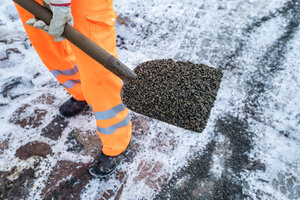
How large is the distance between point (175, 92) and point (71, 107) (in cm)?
104

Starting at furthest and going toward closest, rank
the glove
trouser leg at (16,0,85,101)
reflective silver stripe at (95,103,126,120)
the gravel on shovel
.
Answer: the gravel on shovel
trouser leg at (16,0,85,101)
reflective silver stripe at (95,103,126,120)
the glove

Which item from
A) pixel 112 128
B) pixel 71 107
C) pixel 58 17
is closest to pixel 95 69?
pixel 58 17

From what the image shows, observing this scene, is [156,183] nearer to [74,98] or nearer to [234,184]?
[234,184]

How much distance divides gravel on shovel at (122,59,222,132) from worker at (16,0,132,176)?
45 centimetres

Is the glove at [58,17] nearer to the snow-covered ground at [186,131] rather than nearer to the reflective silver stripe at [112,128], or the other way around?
the reflective silver stripe at [112,128]

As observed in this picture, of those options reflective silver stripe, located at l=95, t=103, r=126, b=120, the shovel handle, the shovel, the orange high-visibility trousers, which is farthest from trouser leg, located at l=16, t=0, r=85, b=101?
reflective silver stripe, located at l=95, t=103, r=126, b=120

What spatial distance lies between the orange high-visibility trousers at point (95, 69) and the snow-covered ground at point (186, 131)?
0.33 metres

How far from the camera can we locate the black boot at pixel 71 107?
2.08 metres

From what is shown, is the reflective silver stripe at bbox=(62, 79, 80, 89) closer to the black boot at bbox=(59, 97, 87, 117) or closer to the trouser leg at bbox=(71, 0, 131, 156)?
the black boot at bbox=(59, 97, 87, 117)

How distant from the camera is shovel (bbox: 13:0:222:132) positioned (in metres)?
2.01

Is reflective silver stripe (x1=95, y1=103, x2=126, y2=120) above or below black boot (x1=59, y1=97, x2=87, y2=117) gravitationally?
above

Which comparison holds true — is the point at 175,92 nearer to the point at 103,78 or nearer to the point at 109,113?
the point at 109,113

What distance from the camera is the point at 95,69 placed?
1326 mm

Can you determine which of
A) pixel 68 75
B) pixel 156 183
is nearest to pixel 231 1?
pixel 68 75
